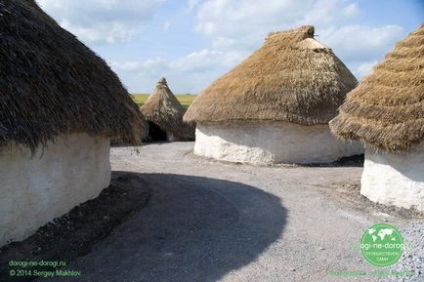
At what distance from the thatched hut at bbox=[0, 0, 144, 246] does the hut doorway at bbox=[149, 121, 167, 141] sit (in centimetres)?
1524

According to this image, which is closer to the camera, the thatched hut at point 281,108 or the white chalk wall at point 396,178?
the white chalk wall at point 396,178

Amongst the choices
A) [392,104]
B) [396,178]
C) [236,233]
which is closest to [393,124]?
[392,104]

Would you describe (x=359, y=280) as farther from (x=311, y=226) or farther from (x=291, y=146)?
(x=291, y=146)

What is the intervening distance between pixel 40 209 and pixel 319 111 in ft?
34.4

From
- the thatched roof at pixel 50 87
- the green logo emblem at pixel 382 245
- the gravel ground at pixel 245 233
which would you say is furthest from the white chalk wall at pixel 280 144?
the green logo emblem at pixel 382 245

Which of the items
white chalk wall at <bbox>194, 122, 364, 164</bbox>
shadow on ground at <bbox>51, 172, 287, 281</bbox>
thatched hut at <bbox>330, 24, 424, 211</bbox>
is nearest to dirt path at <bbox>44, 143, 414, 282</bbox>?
shadow on ground at <bbox>51, 172, 287, 281</bbox>

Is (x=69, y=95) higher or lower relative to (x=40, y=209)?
higher

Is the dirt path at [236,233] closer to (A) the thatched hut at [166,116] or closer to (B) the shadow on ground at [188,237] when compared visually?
(B) the shadow on ground at [188,237]

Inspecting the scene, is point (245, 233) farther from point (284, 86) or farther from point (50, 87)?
point (284, 86)

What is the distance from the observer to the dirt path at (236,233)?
6.25 meters

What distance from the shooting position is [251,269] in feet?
20.5

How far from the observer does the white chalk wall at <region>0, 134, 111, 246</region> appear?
6346 mm

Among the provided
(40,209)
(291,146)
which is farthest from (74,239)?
(291,146)

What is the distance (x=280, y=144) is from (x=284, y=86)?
6.85ft
